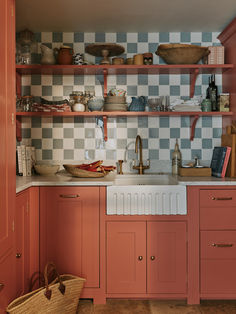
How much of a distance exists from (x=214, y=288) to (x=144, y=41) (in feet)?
7.63

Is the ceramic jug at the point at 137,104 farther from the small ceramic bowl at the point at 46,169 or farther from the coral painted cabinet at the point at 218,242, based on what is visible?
the coral painted cabinet at the point at 218,242

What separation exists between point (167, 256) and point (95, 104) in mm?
1459

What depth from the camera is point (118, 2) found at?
2797 millimetres

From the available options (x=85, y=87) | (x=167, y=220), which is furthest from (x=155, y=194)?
(x=85, y=87)

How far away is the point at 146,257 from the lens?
9.04 feet

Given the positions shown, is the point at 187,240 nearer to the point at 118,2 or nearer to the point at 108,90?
the point at 108,90

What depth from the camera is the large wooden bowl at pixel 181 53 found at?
308 cm

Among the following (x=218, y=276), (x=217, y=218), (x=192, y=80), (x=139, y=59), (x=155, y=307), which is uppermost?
(x=139, y=59)

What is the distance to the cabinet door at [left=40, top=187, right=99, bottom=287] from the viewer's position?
9.01ft

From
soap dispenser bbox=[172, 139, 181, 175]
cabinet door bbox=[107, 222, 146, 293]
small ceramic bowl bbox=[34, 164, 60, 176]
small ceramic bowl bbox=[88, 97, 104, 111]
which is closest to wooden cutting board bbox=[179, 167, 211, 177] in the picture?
soap dispenser bbox=[172, 139, 181, 175]

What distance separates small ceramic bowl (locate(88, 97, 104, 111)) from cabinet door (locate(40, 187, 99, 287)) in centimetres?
84

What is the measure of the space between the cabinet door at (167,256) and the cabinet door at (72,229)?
0.43 metres

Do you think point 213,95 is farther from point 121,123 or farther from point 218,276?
point 218,276

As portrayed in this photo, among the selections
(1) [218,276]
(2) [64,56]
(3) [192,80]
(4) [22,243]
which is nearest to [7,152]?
(4) [22,243]
